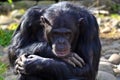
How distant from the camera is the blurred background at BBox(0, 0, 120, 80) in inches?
231

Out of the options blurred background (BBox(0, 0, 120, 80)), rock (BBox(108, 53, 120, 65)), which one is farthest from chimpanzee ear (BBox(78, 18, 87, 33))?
rock (BBox(108, 53, 120, 65))

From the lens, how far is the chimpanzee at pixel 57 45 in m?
4.44

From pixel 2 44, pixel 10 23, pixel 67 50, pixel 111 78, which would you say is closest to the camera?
pixel 67 50

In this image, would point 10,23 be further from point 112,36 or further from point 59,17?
point 59,17

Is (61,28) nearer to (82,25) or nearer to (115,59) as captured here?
(82,25)

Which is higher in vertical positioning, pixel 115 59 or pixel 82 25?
pixel 82 25

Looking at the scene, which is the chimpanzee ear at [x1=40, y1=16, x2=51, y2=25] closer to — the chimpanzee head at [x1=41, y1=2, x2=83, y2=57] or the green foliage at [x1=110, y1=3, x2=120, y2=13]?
the chimpanzee head at [x1=41, y1=2, x2=83, y2=57]

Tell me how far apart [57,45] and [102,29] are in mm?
4046

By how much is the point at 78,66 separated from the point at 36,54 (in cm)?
44

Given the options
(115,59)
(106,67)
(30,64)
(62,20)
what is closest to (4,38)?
(115,59)

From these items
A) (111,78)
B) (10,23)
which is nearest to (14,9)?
(10,23)

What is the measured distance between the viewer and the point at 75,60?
453 centimetres

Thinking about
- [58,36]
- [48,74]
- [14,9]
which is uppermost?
[58,36]

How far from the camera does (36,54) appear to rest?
4.66 m
